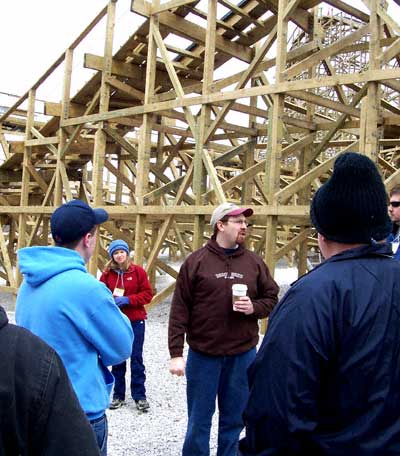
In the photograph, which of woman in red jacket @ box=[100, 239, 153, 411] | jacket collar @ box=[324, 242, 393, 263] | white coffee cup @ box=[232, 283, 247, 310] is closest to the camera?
jacket collar @ box=[324, 242, 393, 263]

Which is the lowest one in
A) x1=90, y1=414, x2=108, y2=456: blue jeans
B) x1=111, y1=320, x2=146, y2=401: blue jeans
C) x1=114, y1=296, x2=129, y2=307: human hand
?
x1=111, y1=320, x2=146, y2=401: blue jeans

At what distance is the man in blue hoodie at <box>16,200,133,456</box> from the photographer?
2.14 meters

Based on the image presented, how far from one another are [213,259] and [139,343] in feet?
6.12

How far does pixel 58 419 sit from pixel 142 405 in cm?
388

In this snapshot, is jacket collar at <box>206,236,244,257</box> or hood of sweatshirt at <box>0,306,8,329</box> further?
jacket collar at <box>206,236,244,257</box>

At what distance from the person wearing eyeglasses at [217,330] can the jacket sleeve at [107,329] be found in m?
1.04

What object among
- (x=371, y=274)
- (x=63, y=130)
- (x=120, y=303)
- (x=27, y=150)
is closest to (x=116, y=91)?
(x=63, y=130)

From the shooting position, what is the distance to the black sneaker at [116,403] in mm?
4809

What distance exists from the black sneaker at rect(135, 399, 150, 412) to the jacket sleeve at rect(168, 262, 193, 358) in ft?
5.55

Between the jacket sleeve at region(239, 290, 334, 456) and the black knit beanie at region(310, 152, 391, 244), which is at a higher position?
the black knit beanie at region(310, 152, 391, 244)

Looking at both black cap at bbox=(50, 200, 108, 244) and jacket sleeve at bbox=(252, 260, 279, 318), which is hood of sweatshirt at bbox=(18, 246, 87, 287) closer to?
black cap at bbox=(50, 200, 108, 244)

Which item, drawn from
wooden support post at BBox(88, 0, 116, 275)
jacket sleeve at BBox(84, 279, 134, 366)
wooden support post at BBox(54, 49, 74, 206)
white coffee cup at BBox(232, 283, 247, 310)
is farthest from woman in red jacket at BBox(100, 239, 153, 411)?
wooden support post at BBox(54, 49, 74, 206)

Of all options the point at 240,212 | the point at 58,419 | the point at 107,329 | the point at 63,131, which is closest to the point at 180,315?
the point at 240,212

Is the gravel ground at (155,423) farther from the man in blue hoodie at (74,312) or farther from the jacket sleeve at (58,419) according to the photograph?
the jacket sleeve at (58,419)
